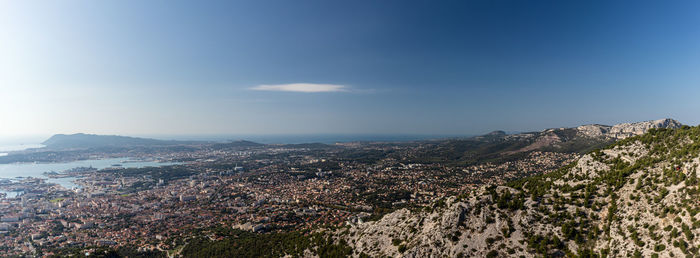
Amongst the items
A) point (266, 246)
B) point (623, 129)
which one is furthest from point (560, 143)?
point (266, 246)

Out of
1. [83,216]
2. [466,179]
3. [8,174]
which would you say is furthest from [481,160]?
[8,174]

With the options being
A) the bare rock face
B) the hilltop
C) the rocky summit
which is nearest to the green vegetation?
the rocky summit

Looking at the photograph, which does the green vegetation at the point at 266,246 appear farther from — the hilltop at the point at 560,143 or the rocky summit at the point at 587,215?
the hilltop at the point at 560,143

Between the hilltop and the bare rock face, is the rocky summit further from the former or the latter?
the bare rock face

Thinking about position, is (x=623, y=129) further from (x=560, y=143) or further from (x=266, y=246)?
(x=266, y=246)

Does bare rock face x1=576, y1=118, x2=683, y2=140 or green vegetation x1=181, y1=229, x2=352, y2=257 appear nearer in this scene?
green vegetation x1=181, y1=229, x2=352, y2=257

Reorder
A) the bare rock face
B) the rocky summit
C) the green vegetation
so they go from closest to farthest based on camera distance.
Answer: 1. the rocky summit
2. the green vegetation
3. the bare rock face

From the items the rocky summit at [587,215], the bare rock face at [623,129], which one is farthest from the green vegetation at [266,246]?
the bare rock face at [623,129]

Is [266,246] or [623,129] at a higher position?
[623,129]
